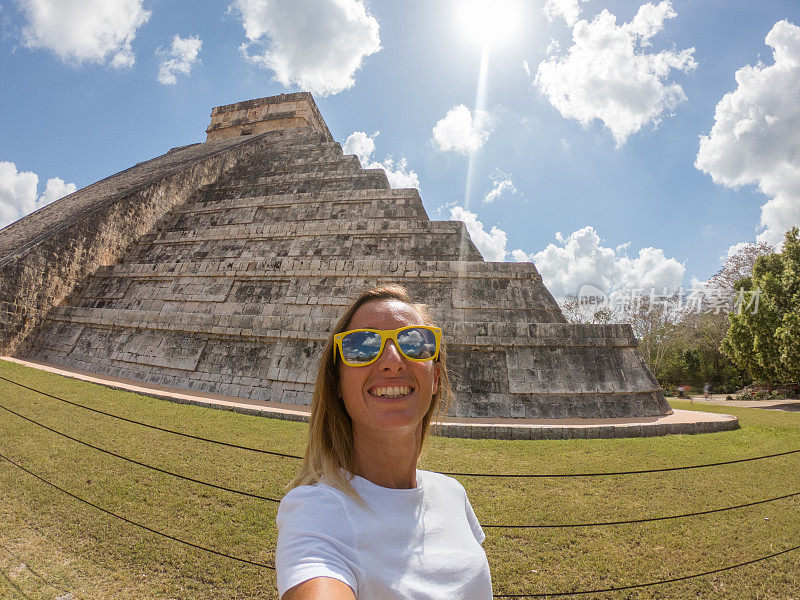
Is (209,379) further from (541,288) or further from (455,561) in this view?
(455,561)

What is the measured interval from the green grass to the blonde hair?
1.66m

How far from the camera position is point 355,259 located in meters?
10.5

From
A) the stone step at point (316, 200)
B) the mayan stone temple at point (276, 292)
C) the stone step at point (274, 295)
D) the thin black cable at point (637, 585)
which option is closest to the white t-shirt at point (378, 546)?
the thin black cable at point (637, 585)

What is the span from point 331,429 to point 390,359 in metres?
0.34

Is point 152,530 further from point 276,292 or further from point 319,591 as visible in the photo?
point 276,292

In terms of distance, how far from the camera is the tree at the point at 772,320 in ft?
50.2

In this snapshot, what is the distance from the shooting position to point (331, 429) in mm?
1484

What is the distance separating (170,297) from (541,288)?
993 centimetres

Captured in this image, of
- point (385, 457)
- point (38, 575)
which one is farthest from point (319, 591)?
point (38, 575)

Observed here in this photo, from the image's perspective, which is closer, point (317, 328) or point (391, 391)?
point (391, 391)

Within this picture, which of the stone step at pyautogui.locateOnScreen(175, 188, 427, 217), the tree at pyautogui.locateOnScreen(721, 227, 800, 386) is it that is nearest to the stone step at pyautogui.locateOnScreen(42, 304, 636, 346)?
the stone step at pyautogui.locateOnScreen(175, 188, 427, 217)

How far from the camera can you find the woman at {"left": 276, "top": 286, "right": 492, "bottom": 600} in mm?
1024

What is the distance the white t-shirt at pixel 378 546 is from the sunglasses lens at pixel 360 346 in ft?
1.35

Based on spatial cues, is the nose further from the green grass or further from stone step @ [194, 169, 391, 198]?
stone step @ [194, 169, 391, 198]
